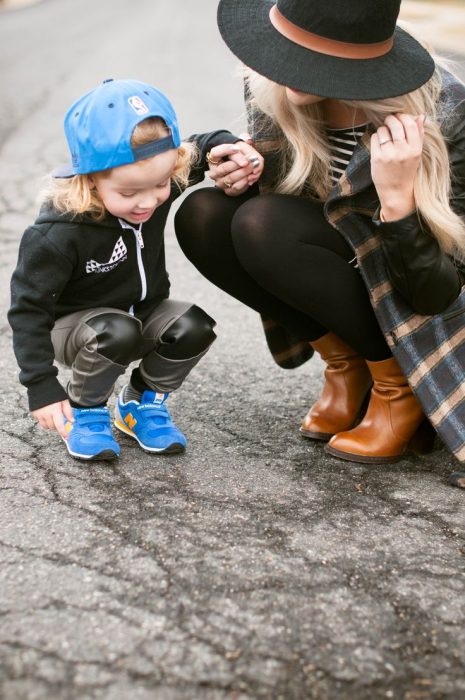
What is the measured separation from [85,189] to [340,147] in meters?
0.69

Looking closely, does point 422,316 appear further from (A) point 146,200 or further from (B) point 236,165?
(A) point 146,200

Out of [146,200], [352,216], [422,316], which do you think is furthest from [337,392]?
[146,200]

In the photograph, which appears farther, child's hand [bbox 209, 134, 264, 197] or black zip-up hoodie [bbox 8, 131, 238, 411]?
child's hand [bbox 209, 134, 264, 197]

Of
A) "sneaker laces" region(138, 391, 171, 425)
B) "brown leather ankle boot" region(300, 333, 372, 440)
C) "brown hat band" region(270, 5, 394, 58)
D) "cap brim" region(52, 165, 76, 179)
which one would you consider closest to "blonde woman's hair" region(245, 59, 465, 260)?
"brown hat band" region(270, 5, 394, 58)

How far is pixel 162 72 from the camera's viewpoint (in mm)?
9453

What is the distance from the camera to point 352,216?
7.47 ft

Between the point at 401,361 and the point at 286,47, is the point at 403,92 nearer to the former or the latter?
the point at 286,47

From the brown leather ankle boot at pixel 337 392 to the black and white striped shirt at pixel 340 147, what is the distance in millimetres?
450

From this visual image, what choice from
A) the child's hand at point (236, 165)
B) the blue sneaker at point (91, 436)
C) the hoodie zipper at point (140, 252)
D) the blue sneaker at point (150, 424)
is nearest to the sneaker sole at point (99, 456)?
the blue sneaker at point (91, 436)

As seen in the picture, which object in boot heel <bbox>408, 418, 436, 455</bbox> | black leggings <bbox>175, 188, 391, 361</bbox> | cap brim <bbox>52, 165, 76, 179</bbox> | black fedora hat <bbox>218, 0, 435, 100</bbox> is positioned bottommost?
boot heel <bbox>408, 418, 436, 455</bbox>

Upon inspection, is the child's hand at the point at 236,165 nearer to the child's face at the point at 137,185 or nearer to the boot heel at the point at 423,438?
the child's face at the point at 137,185

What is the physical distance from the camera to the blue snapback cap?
1996 millimetres

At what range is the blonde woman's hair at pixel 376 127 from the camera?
82.1 inches

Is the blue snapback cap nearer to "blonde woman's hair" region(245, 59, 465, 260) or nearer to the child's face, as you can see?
the child's face
